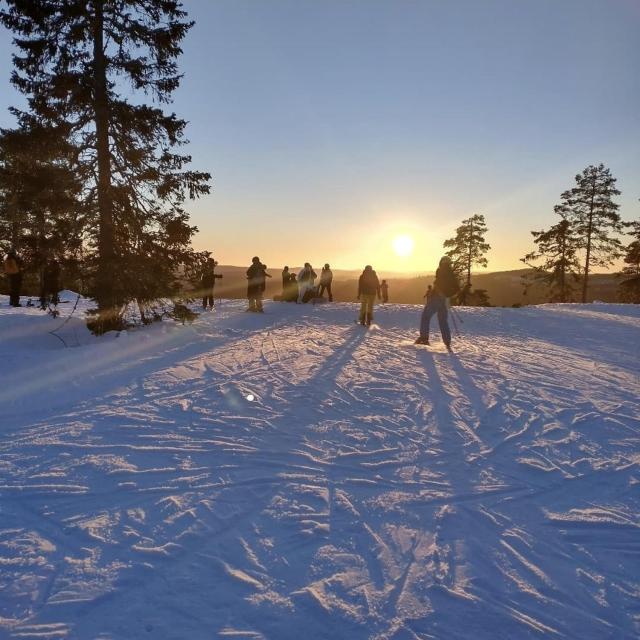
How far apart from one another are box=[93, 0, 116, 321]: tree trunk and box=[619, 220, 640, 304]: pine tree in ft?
136

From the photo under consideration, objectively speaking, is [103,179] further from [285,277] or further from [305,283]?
[285,277]

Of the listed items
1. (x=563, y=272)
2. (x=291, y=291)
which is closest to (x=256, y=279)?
(x=291, y=291)

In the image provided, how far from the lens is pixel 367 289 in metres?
14.9

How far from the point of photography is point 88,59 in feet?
37.0

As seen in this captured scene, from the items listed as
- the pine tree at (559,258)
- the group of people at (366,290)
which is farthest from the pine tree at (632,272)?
the group of people at (366,290)

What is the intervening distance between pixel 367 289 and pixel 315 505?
1160cm

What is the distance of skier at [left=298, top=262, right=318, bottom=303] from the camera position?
23438mm

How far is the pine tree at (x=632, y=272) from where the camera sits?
3738 cm

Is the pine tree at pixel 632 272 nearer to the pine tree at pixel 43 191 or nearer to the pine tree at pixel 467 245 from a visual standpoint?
the pine tree at pixel 467 245

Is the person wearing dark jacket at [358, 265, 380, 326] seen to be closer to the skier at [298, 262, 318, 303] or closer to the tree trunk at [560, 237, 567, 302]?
the skier at [298, 262, 318, 303]

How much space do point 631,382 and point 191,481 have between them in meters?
8.53

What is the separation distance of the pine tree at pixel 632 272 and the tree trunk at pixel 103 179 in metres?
41.4

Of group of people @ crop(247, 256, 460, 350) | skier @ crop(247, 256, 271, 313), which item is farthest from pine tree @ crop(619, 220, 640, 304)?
skier @ crop(247, 256, 271, 313)

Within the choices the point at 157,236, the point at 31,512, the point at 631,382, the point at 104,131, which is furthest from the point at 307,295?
the point at 31,512
